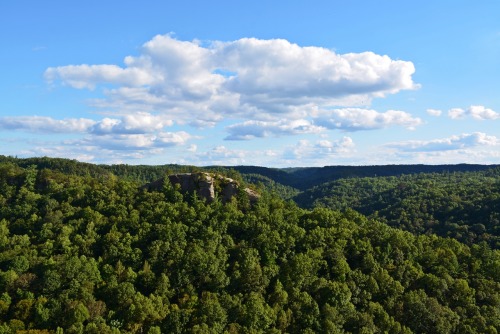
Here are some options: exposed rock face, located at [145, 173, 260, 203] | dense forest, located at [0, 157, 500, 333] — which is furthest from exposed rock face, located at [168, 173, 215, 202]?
dense forest, located at [0, 157, 500, 333]

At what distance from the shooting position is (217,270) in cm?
10294

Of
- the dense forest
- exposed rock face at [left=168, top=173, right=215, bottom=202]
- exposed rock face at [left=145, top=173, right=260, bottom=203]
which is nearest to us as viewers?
the dense forest

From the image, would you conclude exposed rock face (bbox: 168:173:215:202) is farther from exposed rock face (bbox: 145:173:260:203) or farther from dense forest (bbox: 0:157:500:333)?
dense forest (bbox: 0:157:500:333)

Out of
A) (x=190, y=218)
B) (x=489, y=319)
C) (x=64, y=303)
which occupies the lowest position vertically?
(x=489, y=319)

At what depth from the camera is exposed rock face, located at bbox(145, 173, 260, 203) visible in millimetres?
139000

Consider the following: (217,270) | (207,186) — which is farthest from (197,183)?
(217,270)

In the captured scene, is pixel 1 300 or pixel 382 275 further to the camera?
pixel 382 275

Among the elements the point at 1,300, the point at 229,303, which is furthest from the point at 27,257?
the point at 229,303

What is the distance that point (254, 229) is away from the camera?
123m

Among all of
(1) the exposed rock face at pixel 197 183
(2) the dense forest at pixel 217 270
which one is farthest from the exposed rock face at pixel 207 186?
(2) the dense forest at pixel 217 270

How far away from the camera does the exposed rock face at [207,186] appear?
13900 centimetres

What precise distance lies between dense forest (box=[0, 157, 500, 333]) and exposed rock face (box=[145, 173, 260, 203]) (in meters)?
3.10

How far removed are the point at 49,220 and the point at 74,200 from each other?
53.1 ft

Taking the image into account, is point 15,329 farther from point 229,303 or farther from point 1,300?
point 229,303
